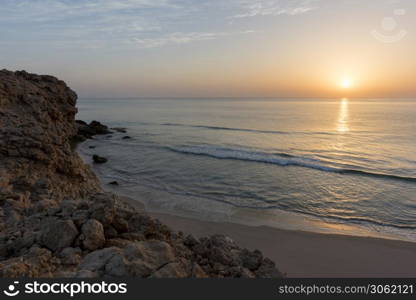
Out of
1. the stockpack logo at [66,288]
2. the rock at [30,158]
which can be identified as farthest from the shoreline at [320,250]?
the stockpack logo at [66,288]

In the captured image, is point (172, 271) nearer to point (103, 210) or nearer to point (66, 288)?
point (66, 288)

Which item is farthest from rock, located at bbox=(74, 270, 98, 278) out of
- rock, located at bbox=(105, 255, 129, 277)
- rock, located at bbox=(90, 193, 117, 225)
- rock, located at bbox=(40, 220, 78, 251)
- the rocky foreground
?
rock, located at bbox=(90, 193, 117, 225)

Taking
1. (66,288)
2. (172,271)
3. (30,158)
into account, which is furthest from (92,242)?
(30,158)

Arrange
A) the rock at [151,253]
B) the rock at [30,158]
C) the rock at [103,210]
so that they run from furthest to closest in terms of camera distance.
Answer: the rock at [30,158], the rock at [103,210], the rock at [151,253]

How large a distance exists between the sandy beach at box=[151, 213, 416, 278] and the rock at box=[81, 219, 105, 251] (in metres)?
5.18

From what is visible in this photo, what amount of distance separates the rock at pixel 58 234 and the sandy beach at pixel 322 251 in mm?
5534

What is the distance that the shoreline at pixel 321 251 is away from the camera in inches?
293

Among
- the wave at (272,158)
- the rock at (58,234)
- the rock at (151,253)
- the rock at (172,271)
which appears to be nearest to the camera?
the rock at (172,271)

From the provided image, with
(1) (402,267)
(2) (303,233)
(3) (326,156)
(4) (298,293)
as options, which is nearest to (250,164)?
(3) (326,156)

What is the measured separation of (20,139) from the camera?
755cm

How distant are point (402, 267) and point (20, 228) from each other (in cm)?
949

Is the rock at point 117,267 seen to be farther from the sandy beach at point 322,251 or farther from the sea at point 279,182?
the sea at point 279,182

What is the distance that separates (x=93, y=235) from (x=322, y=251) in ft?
23.5

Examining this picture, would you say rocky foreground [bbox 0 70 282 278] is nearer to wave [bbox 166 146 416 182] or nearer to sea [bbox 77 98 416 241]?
sea [bbox 77 98 416 241]
